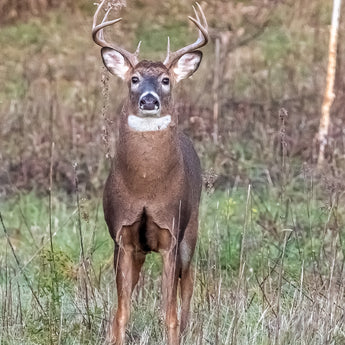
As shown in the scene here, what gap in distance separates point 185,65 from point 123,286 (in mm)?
1157

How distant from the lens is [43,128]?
33.9ft

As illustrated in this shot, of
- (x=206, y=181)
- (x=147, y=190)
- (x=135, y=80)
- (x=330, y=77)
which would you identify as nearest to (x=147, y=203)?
(x=147, y=190)

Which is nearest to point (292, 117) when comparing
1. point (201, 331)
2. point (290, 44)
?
point (290, 44)

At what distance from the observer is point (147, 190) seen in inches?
213

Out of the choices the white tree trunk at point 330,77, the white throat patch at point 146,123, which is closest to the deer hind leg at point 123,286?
the white throat patch at point 146,123

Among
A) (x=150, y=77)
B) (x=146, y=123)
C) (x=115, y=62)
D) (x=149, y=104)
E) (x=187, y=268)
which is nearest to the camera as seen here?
(x=149, y=104)

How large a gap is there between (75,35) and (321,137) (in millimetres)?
3837

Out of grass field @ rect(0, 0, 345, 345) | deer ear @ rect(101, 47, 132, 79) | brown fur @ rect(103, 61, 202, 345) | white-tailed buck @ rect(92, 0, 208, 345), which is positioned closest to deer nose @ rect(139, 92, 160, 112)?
white-tailed buck @ rect(92, 0, 208, 345)

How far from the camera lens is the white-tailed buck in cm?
541

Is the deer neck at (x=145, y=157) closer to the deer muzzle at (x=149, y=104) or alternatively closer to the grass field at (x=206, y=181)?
the deer muzzle at (x=149, y=104)

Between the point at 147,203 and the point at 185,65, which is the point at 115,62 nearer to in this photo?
the point at 185,65

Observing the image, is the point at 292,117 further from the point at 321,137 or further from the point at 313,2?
the point at 313,2

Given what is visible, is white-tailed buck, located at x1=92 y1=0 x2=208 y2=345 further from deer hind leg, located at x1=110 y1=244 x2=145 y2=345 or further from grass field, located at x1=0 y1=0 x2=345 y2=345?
grass field, located at x1=0 y1=0 x2=345 y2=345

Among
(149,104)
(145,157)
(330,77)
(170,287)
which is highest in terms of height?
(149,104)
